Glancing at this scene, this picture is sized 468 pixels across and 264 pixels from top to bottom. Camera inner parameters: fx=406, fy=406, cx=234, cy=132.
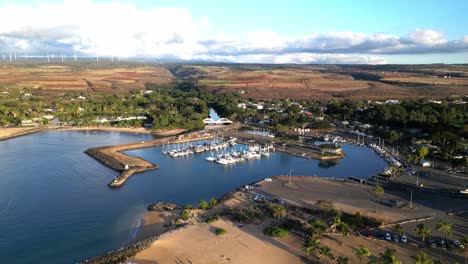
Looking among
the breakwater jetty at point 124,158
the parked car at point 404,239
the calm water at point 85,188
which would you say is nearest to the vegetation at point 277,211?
the calm water at point 85,188

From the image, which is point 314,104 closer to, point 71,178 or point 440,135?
point 440,135

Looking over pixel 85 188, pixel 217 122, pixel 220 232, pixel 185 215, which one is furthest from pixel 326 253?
pixel 217 122

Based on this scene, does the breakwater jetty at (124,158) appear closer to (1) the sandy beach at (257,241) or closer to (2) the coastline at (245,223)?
(2) the coastline at (245,223)

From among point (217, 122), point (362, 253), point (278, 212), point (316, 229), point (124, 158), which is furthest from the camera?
point (217, 122)

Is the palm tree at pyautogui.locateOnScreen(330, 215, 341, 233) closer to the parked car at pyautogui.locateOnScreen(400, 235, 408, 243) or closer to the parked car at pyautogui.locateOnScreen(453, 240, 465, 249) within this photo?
the parked car at pyautogui.locateOnScreen(400, 235, 408, 243)

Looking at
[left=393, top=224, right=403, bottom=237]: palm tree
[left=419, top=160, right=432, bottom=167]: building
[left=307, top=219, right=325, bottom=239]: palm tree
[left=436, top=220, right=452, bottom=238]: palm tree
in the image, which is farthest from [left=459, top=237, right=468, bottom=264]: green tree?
[left=419, top=160, right=432, bottom=167]: building

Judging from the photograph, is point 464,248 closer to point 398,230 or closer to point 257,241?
point 398,230

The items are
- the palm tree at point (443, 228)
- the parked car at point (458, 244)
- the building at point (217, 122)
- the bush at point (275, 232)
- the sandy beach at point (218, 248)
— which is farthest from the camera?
the building at point (217, 122)
